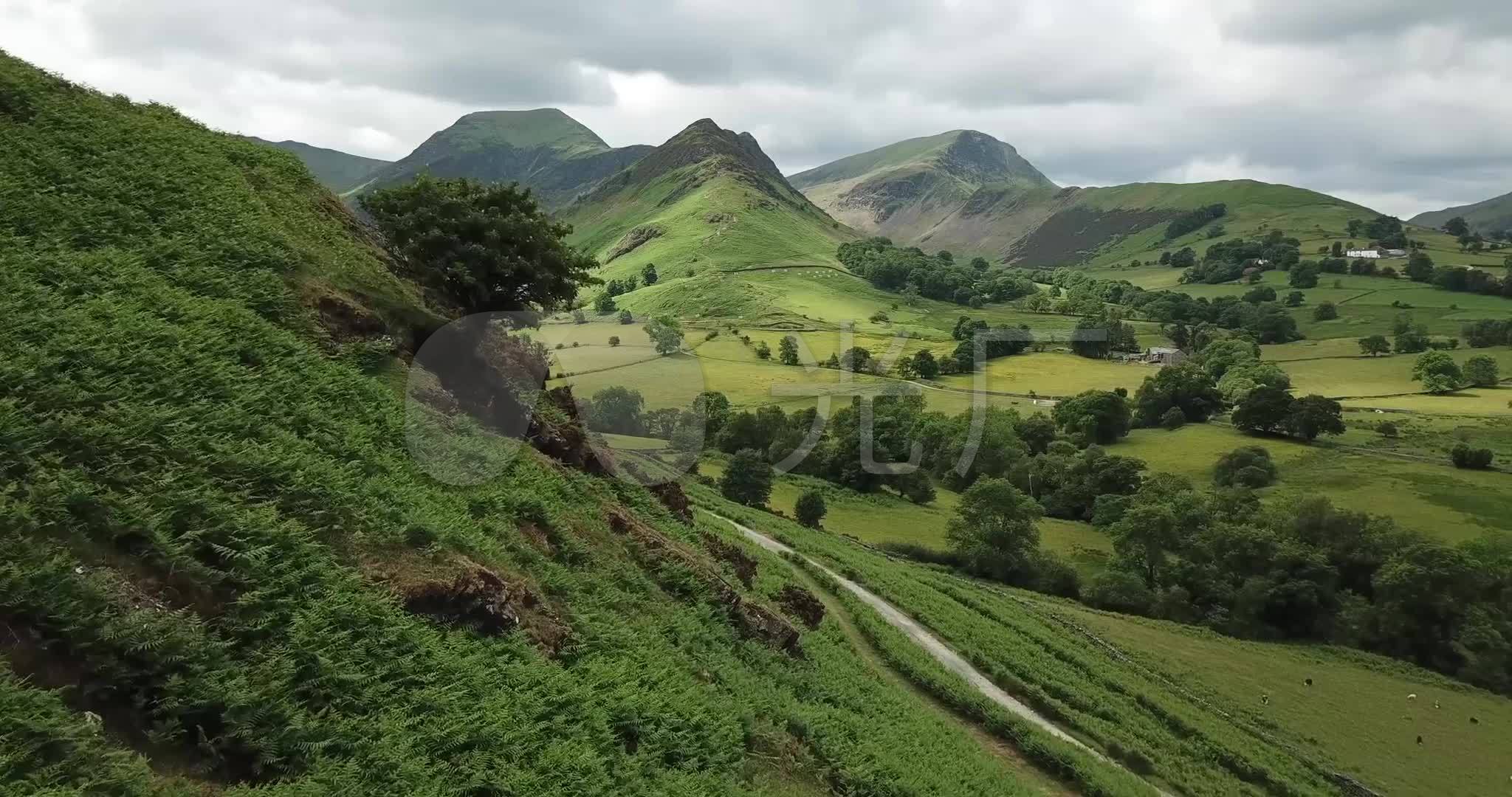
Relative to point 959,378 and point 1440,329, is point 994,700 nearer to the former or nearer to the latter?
point 959,378

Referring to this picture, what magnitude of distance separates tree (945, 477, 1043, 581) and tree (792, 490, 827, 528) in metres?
10.1

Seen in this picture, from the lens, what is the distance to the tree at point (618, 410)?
5012cm

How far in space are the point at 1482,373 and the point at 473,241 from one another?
492 feet

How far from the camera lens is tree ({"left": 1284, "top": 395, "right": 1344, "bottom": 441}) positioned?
313ft

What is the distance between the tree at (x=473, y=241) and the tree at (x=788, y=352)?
101m

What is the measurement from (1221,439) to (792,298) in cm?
9557

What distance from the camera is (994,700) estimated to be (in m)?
24.4

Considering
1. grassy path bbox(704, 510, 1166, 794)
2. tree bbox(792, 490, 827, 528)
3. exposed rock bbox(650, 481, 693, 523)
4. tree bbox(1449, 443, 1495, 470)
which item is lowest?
tree bbox(1449, 443, 1495, 470)

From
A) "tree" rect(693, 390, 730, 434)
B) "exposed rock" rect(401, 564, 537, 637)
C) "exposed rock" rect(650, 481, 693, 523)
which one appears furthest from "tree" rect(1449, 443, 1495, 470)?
"exposed rock" rect(401, 564, 537, 637)

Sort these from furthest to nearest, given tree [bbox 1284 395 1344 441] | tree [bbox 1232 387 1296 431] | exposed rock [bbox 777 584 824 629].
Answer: tree [bbox 1232 387 1296 431] < tree [bbox 1284 395 1344 441] < exposed rock [bbox 777 584 824 629]

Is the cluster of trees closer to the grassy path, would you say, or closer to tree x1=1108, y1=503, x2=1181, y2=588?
tree x1=1108, y1=503, x2=1181, y2=588

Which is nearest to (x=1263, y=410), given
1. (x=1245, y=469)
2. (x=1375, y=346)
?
(x=1245, y=469)

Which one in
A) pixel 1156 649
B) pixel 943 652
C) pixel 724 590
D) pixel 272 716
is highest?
pixel 272 716

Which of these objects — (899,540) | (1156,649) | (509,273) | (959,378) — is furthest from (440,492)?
(959,378)
